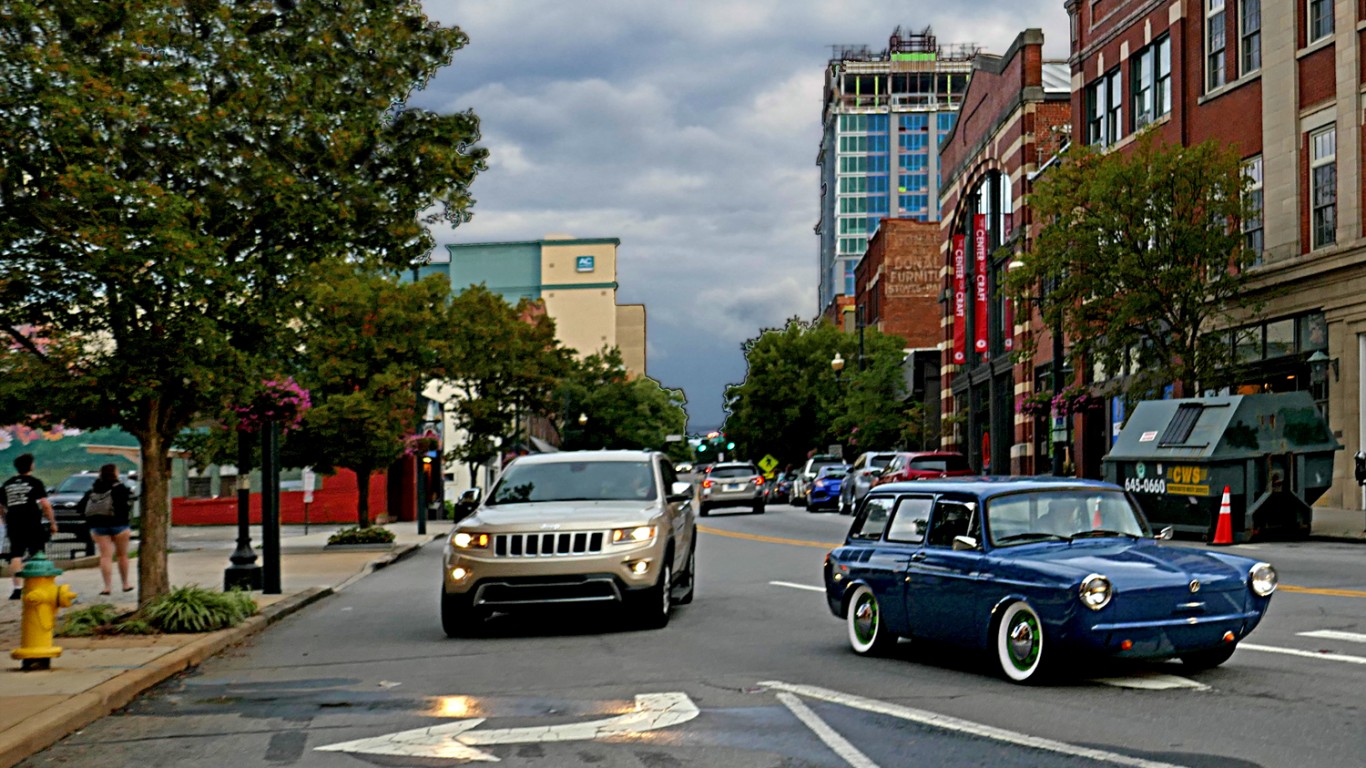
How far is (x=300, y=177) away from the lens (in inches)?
Result: 582

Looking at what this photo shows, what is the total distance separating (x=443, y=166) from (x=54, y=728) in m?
7.65

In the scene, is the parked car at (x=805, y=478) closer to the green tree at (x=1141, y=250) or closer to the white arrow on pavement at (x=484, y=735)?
the green tree at (x=1141, y=250)

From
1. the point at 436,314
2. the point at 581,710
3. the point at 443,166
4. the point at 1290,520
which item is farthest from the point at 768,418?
the point at 581,710

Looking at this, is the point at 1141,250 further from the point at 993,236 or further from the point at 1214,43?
the point at 993,236

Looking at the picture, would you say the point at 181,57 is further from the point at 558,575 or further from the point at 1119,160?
the point at 1119,160

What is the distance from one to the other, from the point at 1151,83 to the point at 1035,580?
3552 cm

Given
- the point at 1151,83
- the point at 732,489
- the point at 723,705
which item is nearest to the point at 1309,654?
the point at 723,705

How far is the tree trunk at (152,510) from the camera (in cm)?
1510

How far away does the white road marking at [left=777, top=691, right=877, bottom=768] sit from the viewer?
7.41m

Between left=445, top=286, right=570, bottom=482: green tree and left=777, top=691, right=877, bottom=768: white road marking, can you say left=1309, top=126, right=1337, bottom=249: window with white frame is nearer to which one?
left=445, top=286, right=570, bottom=482: green tree

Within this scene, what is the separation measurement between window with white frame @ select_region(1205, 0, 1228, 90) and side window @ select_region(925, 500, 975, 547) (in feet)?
100

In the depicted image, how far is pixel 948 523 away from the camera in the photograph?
10656 millimetres

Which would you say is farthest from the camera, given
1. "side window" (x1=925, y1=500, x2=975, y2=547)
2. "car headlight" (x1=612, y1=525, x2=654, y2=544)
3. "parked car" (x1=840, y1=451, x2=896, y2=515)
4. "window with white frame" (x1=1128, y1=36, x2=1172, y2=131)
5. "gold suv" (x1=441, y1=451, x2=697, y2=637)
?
"window with white frame" (x1=1128, y1=36, x2=1172, y2=131)

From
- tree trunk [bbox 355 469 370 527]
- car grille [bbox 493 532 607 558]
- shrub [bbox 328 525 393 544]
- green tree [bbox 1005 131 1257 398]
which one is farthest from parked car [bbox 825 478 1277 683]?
tree trunk [bbox 355 469 370 527]
